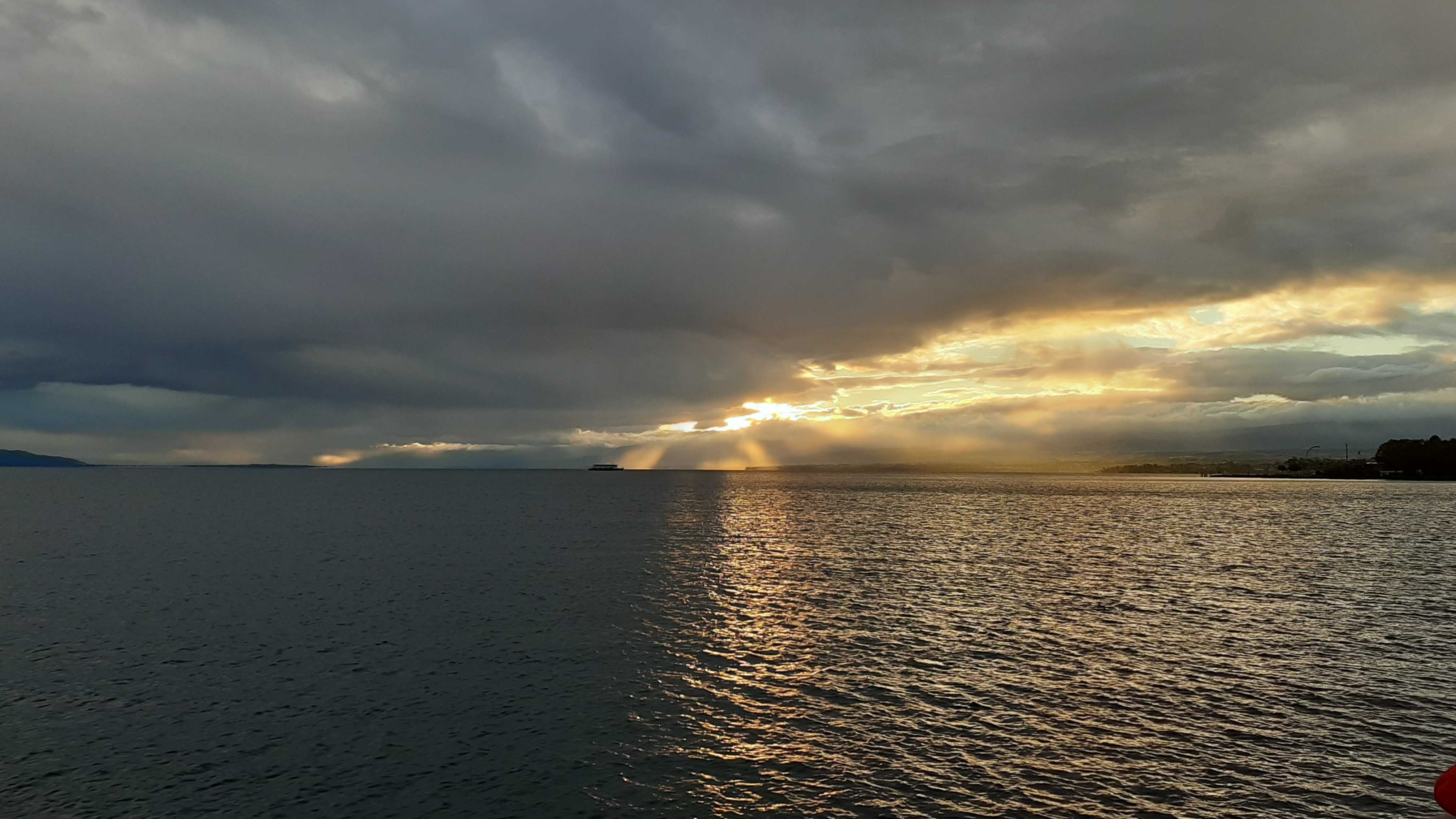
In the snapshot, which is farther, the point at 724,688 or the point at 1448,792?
the point at 724,688

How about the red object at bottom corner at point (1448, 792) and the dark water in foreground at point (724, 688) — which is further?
the dark water in foreground at point (724, 688)

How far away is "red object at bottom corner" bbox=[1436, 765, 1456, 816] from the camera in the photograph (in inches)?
856

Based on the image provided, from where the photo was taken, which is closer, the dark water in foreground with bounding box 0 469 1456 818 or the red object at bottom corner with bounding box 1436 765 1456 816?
the red object at bottom corner with bounding box 1436 765 1456 816

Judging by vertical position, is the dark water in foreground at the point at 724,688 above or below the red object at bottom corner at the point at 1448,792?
below

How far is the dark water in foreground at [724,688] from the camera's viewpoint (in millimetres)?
28172

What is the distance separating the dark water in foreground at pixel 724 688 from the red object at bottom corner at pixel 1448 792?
4468mm

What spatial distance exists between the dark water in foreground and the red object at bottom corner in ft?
14.7

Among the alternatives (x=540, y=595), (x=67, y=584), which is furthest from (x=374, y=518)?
(x=540, y=595)

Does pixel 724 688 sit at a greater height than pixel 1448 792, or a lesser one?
lesser

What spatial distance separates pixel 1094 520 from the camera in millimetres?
166750

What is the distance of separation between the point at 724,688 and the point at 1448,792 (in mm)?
28859

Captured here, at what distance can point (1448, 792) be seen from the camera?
72.2 feet

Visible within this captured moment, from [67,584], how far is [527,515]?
335 feet

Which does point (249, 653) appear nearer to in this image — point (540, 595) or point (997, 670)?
point (540, 595)
